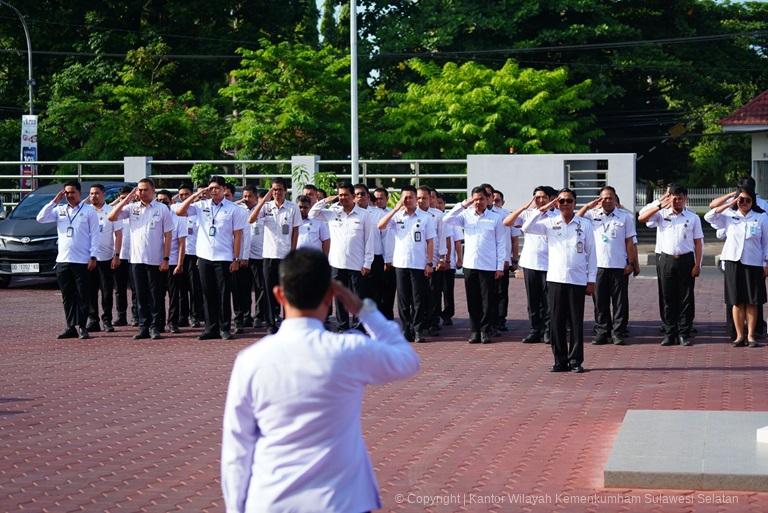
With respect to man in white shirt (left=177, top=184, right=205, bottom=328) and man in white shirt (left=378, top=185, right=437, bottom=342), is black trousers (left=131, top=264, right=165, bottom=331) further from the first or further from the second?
man in white shirt (left=378, top=185, right=437, bottom=342)

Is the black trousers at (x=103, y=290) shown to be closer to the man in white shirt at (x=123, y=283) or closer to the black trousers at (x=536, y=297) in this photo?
the man in white shirt at (x=123, y=283)

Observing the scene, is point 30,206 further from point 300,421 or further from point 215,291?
point 300,421

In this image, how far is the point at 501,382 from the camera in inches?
515

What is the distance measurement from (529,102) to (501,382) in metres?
24.1

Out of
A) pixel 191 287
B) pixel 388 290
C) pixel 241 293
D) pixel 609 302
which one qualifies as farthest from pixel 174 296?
pixel 609 302

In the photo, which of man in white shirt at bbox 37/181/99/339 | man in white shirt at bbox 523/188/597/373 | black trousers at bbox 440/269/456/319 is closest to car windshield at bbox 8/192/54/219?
man in white shirt at bbox 37/181/99/339

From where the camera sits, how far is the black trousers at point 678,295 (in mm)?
16031

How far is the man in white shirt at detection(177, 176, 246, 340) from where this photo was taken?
1675cm

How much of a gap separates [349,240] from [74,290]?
3599mm

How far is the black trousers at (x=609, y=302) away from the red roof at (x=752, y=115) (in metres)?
19.7

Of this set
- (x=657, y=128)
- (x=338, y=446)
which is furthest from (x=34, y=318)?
(x=657, y=128)

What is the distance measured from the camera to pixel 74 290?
17.1 meters

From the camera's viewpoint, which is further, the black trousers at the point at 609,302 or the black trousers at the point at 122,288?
the black trousers at the point at 122,288

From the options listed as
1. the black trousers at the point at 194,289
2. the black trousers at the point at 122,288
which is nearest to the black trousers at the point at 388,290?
the black trousers at the point at 194,289
